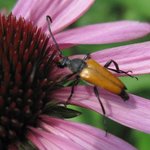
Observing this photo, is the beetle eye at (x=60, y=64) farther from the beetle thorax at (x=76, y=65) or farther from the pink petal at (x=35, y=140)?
the pink petal at (x=35, y=140)

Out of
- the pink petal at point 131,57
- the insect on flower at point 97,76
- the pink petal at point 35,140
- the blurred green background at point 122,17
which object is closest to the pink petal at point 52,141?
the pink petal at point 35,140

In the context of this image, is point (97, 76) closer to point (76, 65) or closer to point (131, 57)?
point (76, 65)

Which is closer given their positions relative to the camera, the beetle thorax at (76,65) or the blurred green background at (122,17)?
the beetle thorax at (76,65)

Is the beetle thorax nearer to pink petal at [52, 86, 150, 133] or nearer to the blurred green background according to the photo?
pink petal at [52, 86, 150, 133]

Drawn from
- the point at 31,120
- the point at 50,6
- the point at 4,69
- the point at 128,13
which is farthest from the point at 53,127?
the point at 128,13

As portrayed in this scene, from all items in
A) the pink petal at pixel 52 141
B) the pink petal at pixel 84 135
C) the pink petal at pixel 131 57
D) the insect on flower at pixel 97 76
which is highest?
the pink petal at pixel 131 57

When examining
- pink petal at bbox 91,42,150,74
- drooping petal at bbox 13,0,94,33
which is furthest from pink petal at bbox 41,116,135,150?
drooping petal at bbox 13,0,94,33

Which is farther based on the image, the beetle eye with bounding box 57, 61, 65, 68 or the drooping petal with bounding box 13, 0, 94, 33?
the drooping petal with bounding box 13, 0, 94, 33
